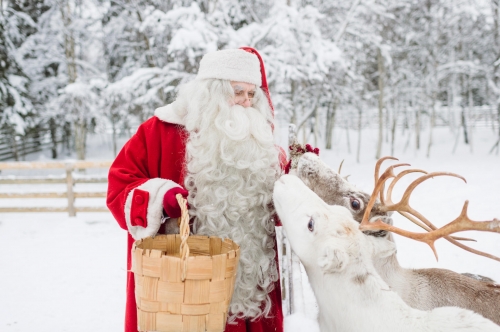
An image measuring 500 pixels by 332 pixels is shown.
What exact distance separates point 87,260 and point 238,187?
4.22 m

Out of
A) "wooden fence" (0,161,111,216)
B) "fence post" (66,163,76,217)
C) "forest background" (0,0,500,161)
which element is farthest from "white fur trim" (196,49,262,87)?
"fence post" (66,163,76,217)

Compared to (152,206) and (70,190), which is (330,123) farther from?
(152,206)

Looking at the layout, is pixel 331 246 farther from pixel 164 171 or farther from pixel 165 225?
pixel 164 171

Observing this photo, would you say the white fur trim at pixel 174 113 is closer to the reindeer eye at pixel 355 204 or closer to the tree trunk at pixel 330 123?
the reindeer eye at pixel 355 204

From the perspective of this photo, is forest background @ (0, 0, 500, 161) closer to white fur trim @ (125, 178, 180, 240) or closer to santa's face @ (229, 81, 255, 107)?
santa's face @ (229, 81, 255, 107)

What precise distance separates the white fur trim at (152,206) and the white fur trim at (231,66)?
2.09 feet

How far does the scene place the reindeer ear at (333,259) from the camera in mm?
1709

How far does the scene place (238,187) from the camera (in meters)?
2.02

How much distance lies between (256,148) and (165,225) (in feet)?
1.88

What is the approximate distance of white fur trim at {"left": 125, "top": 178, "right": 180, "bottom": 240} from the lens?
1.78 meters

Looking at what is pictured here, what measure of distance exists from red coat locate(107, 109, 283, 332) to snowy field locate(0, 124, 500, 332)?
1.11 feet

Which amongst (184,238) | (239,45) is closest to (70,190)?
(239,45)

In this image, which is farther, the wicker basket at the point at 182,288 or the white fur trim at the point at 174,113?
the white fur trim at the point at 174,113

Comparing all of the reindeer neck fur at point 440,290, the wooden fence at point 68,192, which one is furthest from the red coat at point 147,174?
the wooden fence at point 68,192
